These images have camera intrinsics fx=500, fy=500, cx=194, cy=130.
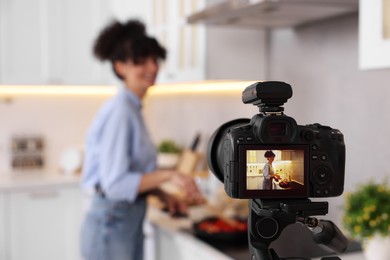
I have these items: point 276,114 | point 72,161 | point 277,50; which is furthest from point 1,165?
point 276,114

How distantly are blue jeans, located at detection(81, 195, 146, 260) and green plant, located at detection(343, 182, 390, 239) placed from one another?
2.46 feet

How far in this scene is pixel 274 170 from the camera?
0.51 metres

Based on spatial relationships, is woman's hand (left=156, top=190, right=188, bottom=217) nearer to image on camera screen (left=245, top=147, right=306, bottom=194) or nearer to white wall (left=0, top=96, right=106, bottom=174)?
white wall (left=0, top=96, right=106, bottom=174)

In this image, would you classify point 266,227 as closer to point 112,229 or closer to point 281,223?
point 281,223

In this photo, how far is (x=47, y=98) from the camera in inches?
111

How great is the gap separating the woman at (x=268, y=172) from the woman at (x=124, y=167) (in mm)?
1006

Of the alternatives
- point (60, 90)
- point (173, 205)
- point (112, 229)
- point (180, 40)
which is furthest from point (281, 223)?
point (60, 90)

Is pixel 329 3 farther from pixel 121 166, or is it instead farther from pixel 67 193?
pixel 67 193

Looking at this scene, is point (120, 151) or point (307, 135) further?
point (120, 151)

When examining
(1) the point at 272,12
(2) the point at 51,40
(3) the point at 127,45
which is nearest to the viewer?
Answer: (1) the point at 272,12

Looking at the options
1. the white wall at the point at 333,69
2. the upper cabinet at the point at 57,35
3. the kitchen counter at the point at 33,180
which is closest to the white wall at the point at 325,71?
the white wall at the point at 333,69

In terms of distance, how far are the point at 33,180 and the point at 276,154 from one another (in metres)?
2.14

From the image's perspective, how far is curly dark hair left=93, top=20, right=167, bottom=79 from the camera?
5.20 feet

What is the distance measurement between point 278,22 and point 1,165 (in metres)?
1.84
